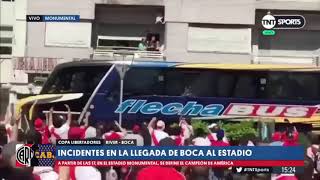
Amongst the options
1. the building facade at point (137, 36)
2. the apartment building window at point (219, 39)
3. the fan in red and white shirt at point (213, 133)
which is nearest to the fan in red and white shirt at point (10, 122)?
the building facade at point (137, 36)

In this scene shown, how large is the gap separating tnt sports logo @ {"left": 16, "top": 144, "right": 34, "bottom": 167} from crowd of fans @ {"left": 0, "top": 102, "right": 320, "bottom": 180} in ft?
0.15

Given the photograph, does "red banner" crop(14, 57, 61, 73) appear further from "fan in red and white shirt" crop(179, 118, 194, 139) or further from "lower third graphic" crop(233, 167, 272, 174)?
"lower third graphic" crop(233, 167, 272, 174)

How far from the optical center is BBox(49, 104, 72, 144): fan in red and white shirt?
6625 mm

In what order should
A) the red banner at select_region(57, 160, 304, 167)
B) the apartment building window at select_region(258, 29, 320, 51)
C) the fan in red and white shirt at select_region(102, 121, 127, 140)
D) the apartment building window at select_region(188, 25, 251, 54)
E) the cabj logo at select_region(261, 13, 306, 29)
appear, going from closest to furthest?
the red banner at select_region(57, 160, 304, 167), the fan in red and white shirt at select_region(102, 121, 127, 140), the apartment building window at select_region(258, 29, 320, 51), the cabj logo at select_region(261, 13, 306, 29), the apartment building window at select_region(188, 25, 251, 54)

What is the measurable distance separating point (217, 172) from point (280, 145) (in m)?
0.68

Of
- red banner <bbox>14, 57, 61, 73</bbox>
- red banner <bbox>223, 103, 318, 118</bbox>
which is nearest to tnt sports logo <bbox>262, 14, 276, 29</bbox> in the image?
red banner <bbox>223, 103, 318, 118</bbox>

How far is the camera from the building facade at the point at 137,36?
6902mm

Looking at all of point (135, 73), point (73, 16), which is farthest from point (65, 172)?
point (73, 16)

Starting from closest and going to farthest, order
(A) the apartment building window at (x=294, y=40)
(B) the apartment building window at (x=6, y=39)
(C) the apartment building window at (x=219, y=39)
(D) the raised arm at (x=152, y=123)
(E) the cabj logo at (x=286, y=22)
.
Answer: (D) the raised arm at (x=152, y=123), (B) the apartment building window at (x=6, y=39), (A) the apartment building window at (x=294, y=40), (E) the cabj logo at (x=286, y=22), (C) the apartment building window at (x=219, y=39)

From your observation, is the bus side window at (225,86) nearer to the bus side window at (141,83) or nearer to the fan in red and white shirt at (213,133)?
the fan in red and white shirt at (213,133)

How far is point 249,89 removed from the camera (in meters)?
6.88

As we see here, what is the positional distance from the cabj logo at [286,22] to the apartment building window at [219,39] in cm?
31

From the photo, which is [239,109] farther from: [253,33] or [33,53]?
[33,53]

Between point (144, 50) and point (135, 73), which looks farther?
point (144, 50)
